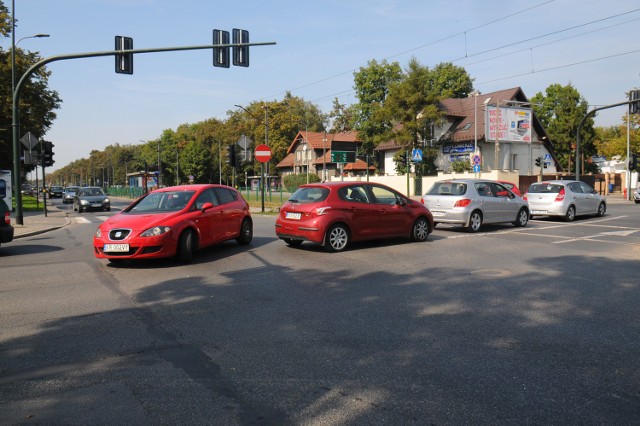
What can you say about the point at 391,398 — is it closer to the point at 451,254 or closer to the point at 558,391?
the point at 558,391

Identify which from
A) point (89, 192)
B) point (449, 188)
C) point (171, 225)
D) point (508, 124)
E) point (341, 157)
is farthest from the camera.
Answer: point (341, 157)

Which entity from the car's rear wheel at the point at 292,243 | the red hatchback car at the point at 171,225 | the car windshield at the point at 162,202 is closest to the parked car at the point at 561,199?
the car's rear wheel at the point at 292,243

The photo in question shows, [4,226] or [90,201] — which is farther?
[90,201]

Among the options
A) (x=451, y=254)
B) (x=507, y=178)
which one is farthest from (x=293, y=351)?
(x=507, y=178)

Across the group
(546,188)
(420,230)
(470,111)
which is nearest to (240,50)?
(420,230)

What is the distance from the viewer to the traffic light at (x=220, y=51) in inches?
667

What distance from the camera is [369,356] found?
4.49m

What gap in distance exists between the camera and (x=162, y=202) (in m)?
10.4

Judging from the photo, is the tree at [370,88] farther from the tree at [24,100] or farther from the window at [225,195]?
the window at [225,195]

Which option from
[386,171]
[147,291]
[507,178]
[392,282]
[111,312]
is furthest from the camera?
[386,171]

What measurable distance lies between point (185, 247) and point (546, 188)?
15.0 m

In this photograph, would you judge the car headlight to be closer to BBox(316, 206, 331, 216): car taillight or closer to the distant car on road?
BBox(316, 206, 331, 216): car taillight

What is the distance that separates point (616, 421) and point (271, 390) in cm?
228

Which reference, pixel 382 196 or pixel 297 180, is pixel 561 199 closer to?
pixel 382 196
